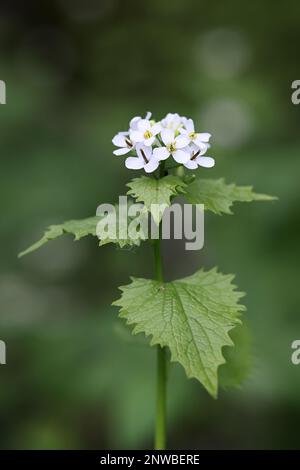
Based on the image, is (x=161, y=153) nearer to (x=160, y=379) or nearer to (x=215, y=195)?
(x=215, y=195)

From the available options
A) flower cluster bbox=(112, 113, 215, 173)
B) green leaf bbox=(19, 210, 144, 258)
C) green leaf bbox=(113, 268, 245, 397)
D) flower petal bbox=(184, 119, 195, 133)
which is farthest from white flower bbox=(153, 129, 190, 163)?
green leaf bbox=(113, 268, 245, 397)

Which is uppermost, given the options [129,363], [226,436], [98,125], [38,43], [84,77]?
[38,43]

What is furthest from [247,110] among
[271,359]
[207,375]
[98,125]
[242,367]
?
[207,375]

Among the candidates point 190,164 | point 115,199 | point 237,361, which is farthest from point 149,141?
point 115,199

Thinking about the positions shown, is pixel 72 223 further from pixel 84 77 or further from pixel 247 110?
pixel 84 77

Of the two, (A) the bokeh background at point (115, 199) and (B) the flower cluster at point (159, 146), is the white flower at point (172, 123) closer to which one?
(B) the flower cluster at point (159, 146)
